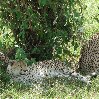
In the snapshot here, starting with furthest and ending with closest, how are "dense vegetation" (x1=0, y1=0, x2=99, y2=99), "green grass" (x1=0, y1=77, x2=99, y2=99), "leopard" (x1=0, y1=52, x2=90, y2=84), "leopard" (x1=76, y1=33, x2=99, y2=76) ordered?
1. "leopard" (x1=76, y1=33, x2=99, y2=76)
2. "leopard" (x1=0, y1=52, x2=90, y2=84)
3. "dense vegetation" (x1=0, y1=0, x2=99, y2=99)
4. "green grass" (x1=0, y1=77, x2=99, y2=99)

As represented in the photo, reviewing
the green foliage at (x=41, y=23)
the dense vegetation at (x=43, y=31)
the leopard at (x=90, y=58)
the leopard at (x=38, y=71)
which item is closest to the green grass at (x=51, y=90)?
the dense vegetation at (x=43, y=31)

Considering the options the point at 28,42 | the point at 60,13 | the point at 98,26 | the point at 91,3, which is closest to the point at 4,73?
the point at 28,42

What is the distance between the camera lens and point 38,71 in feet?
20.3

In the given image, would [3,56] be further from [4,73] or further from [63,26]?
[63,26]

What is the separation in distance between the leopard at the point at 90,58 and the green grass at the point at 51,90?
0.38 metres

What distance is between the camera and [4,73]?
235 inches

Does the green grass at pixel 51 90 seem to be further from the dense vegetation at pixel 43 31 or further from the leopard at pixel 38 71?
the leopard at pixel 38 71

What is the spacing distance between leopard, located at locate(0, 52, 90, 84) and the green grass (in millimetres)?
203

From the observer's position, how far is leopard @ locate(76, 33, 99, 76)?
20.2 feet

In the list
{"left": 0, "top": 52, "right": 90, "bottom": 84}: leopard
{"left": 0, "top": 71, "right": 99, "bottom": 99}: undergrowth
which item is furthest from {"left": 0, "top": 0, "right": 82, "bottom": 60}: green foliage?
{"left": 0, "top": 71, "right": 99, "bottom": 99}: undergrowth

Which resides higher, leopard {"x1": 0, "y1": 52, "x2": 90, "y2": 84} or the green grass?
leopard {"x1": 0, "y1": 52, "x2": 90, "y2": 84}

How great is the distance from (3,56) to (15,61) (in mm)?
294

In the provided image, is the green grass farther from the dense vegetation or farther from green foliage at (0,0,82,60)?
green foliage at (0,0,82,60)

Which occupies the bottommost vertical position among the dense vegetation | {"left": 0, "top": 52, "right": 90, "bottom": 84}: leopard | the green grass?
the green grass
